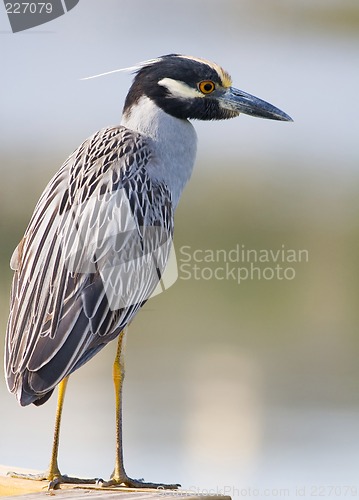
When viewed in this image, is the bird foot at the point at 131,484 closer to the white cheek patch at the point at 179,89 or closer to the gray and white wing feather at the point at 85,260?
the gray and white wing feather at the point at 85,260

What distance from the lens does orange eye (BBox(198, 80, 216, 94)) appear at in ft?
13.5

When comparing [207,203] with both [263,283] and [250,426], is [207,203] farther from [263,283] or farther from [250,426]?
[250,426]

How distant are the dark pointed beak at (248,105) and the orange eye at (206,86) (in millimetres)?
61

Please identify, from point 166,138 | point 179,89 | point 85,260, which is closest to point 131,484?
point 85,260

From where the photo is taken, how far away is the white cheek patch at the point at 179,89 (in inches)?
159

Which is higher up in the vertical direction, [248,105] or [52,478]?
[248,105]

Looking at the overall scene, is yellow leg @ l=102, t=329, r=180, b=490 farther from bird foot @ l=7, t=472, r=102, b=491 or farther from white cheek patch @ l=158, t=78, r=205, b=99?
white cheek patch @ l=158, t=78, r=205, b=99

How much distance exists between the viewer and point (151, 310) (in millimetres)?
9609

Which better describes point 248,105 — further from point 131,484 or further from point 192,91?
point 131,484

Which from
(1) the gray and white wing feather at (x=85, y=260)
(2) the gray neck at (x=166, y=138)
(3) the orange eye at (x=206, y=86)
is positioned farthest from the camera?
(3) the orange eye at (x=206, y=86)

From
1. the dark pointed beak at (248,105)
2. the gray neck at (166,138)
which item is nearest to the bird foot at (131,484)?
the gray neck at (166,138)

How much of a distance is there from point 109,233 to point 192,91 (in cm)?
79

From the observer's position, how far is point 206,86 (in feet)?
13.6

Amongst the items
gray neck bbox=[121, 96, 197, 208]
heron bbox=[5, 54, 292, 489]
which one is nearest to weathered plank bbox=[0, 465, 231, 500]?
heron bbox=[5, 54, 292, 489]
